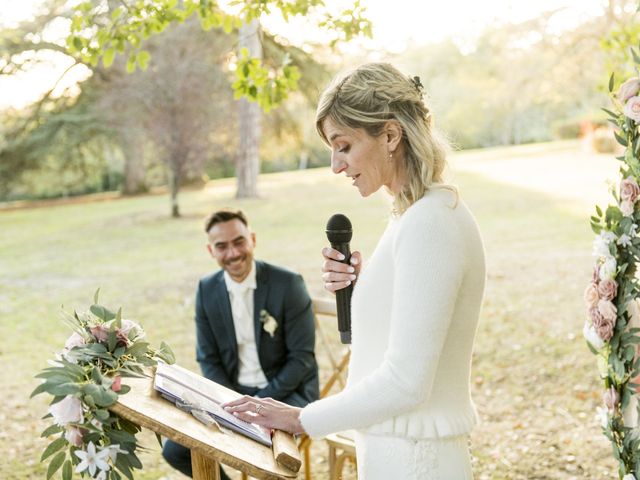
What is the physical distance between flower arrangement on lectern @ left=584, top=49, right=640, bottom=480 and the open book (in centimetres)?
112

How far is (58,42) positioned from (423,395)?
77.3 ft

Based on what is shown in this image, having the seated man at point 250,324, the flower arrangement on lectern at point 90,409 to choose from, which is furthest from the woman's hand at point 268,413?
the seated man at point 250,324

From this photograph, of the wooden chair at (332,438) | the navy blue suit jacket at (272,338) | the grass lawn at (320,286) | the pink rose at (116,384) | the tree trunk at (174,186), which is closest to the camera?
the pink rose at (116,384)

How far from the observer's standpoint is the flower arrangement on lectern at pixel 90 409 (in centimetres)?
201

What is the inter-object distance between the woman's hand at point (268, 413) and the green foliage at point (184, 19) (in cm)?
275

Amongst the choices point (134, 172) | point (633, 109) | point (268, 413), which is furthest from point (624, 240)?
point (134, 172)

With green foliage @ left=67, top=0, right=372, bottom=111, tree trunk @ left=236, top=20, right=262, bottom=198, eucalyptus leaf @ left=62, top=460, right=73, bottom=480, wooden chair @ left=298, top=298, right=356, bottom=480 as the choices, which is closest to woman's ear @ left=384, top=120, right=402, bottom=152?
eucalyptus leaf @ left=62, top=460, right=73, bottom=480

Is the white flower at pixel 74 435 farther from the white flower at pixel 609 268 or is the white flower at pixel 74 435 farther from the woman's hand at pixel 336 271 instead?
the white flower at pixel 609 268

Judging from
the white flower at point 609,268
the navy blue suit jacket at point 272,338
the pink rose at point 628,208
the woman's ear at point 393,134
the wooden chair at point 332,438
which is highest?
the woman's ear at point 393,134

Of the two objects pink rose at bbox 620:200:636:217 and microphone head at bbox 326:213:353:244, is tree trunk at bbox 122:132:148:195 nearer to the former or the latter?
microphone head at bbox 326:213:353:244

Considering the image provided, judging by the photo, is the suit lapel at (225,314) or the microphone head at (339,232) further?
the suit lapel at (225,314)

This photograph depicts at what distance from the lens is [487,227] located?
17.2 m

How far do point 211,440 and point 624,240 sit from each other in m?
1.40

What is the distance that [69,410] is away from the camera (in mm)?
2035
